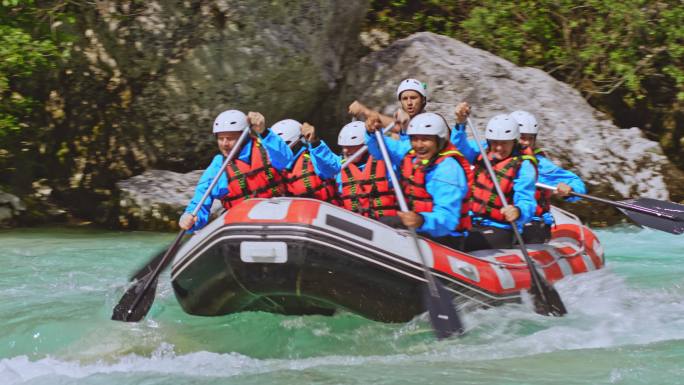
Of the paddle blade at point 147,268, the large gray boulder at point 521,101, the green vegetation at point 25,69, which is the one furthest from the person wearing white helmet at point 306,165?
the green vegetation at point 25,69

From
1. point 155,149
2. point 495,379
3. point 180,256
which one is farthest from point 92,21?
point 495,379

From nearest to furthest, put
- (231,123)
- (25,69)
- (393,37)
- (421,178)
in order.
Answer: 1. (421,178)
2. (231,123)
3. (25,69)
4. (393,37)

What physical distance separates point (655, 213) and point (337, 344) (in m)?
3.08

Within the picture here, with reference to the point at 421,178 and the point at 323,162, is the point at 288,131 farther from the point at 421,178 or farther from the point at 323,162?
the point at 421,178

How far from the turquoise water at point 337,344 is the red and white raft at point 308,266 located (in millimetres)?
212

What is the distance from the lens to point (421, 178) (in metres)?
5.59

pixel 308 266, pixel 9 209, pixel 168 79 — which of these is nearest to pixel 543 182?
pixel 308 266

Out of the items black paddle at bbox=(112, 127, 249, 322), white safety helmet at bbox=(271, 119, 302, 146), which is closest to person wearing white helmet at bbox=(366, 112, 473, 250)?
black paddle at bbox=(112, 127, 249, 322)

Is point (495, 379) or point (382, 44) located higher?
point (382, 44)

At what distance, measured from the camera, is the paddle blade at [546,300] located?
5.70 metres

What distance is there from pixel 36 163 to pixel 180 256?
5603 millimetres

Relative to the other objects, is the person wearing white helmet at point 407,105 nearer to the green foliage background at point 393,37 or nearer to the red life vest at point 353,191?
the red life vest at point 353,191

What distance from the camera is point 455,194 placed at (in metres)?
5.49

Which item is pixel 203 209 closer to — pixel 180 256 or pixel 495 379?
pixel 180 256
